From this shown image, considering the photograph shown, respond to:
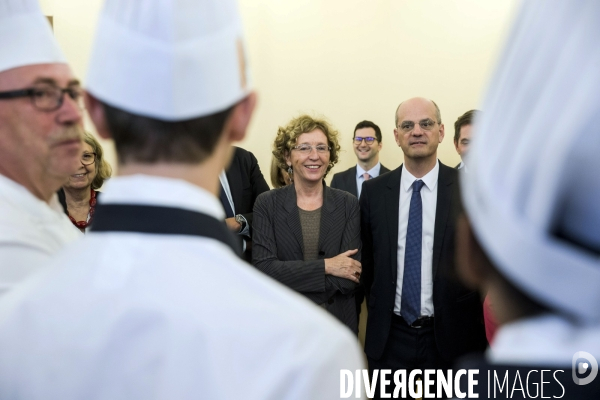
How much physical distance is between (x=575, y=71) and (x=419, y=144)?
105 inches

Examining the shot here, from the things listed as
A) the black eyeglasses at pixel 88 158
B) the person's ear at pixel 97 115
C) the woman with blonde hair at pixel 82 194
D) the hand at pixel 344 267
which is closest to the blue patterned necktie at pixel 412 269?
the hand at pixel 344 267

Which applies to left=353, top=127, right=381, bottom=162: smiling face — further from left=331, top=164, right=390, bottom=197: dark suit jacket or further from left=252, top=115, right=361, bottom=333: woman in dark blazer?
left=252, top=115, right=361, bottom=333: woman in dark blazer

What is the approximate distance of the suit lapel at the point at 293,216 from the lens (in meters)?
3.15

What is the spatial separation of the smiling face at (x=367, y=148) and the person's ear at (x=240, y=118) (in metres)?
4.68

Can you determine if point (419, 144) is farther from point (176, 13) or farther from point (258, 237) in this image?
point (176, 13)

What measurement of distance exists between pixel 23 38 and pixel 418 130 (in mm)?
2280

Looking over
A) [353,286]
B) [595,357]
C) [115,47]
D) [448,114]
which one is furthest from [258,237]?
[448,114]

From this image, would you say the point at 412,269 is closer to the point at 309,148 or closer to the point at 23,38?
the point at 309,148

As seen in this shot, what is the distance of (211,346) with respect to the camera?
0.77 meters

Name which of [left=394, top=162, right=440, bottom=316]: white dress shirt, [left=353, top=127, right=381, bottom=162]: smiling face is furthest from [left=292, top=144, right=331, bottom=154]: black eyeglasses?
[left=353, top=127, right=381, bottom=162]: smiling face

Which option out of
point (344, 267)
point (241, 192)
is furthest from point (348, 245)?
point (241, 192)

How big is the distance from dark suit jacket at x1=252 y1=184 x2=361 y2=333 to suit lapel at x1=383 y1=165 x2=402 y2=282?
0.58 feet

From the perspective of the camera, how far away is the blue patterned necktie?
300 centimetres

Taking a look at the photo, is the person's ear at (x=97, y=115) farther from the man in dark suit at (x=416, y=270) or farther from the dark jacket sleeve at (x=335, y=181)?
the dark jacket sleeve at (x=335, y=181)
